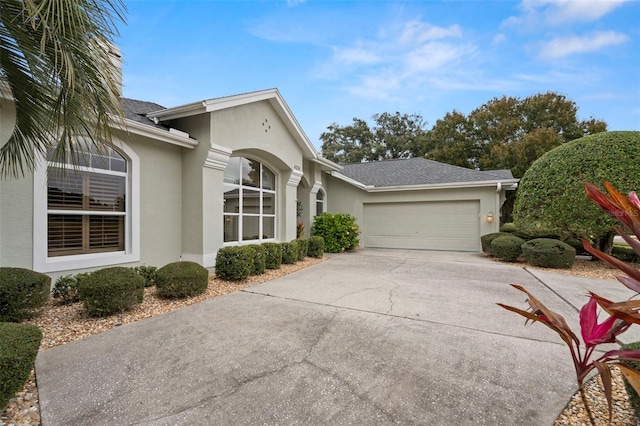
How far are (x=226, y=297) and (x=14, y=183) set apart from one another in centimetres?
407

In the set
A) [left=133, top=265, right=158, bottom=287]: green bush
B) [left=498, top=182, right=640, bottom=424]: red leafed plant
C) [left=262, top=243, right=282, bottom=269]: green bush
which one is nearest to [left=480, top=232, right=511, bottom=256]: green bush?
[left=262, top=243, right=282, bottom=269]: green bush

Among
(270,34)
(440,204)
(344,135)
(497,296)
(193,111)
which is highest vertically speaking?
(344,135)

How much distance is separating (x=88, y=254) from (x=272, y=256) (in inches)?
166

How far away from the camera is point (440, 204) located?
13.2m

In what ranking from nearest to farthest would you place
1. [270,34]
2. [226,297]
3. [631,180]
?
[226,297] → [631,180] → [270,34]

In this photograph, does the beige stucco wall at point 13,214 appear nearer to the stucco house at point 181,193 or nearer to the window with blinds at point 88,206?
the stucco house at point 181,193

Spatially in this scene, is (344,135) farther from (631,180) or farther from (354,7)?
(631,180)

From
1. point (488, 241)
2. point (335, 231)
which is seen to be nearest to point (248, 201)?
point (335, 231)

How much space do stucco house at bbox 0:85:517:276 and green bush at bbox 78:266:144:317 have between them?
160 cm

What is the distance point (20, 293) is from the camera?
13.1 feet

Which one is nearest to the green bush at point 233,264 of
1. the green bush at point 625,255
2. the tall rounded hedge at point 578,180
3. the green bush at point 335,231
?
the green bush at point 335,231

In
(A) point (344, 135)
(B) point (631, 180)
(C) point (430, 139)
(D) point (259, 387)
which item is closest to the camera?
(D) point (259, 387)

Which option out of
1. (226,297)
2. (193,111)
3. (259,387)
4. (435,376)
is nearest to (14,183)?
(193,111)

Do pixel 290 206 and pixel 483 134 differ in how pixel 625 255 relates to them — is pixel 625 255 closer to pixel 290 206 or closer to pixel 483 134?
pixel 290 206
